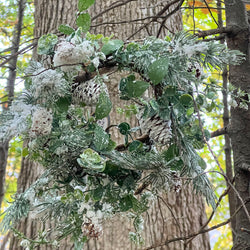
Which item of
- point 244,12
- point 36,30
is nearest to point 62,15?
point 36,30

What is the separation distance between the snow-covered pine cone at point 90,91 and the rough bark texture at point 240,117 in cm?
40

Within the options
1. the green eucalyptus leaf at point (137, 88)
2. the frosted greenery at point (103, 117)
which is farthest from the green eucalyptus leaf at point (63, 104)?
the green eucalyptus leaf at point (137, 88)

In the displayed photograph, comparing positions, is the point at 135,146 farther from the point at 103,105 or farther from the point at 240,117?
the point at 240,117

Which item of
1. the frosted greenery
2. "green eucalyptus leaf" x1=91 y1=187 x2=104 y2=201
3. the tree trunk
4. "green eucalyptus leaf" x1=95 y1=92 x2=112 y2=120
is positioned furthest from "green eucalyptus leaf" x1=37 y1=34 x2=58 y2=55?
the tree trunk

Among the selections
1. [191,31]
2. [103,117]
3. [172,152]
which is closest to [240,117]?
[172,152]

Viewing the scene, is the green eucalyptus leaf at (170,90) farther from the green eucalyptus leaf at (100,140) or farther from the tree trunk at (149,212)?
the tree trunk at (149,212)

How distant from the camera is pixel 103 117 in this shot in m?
0.49

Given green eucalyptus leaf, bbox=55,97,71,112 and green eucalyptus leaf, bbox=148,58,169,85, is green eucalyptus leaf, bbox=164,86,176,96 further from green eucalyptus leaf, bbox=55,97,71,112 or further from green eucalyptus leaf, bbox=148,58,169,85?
green eucalyptus leaf, bbox=55,97,71,112

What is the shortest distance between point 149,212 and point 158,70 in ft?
2.58

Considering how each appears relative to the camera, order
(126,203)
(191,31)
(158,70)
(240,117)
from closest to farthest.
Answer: (158,70) < (126,203) < (240,117) < (191,31)

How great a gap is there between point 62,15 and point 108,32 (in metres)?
0.23

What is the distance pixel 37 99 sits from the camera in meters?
0.52

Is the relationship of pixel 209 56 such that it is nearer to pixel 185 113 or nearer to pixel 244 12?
pixel 185 113

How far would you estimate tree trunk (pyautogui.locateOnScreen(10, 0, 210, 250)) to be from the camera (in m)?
1.10
